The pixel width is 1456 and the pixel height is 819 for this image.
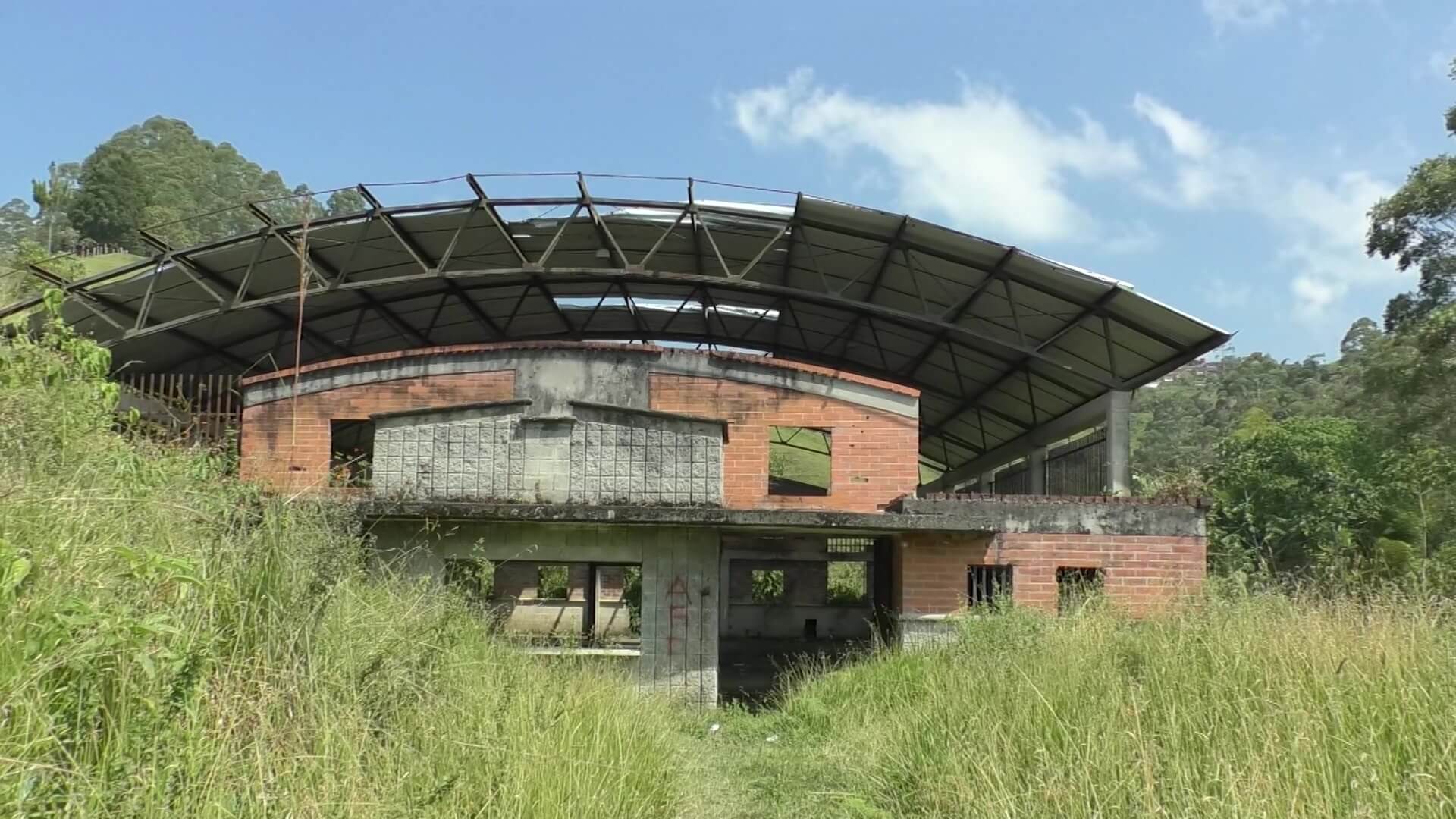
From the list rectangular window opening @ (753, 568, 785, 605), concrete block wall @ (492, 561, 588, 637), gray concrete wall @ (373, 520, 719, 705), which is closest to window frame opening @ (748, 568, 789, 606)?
rectangular window opening @ (753, 568, 785, 605)

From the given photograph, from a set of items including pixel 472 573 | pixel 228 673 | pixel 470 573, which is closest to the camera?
pixel 228 673

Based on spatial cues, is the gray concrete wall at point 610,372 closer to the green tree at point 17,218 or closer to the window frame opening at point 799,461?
the window frame opening at point 799,461

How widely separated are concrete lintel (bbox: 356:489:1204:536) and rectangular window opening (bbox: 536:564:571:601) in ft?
42.1

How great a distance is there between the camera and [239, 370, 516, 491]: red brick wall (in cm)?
1327

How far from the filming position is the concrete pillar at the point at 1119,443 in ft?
49.1

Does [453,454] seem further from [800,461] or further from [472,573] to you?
[800,461]

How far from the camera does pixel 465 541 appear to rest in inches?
465

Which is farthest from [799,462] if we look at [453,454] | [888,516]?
[888,516]

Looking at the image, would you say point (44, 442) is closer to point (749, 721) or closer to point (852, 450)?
point (749, 721)

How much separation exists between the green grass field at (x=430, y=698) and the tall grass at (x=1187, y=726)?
20 millimetres

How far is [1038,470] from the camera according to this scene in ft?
65.1

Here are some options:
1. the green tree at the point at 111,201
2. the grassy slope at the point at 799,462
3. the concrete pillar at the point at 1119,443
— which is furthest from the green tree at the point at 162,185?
the concrete pillar at the point at 1119,443

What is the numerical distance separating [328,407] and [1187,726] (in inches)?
467

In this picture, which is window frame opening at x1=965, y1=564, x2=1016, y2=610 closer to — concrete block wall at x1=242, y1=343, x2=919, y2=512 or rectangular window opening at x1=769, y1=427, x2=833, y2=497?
concrete block wall at x1=242, y1=343, x2=919, y2=512
